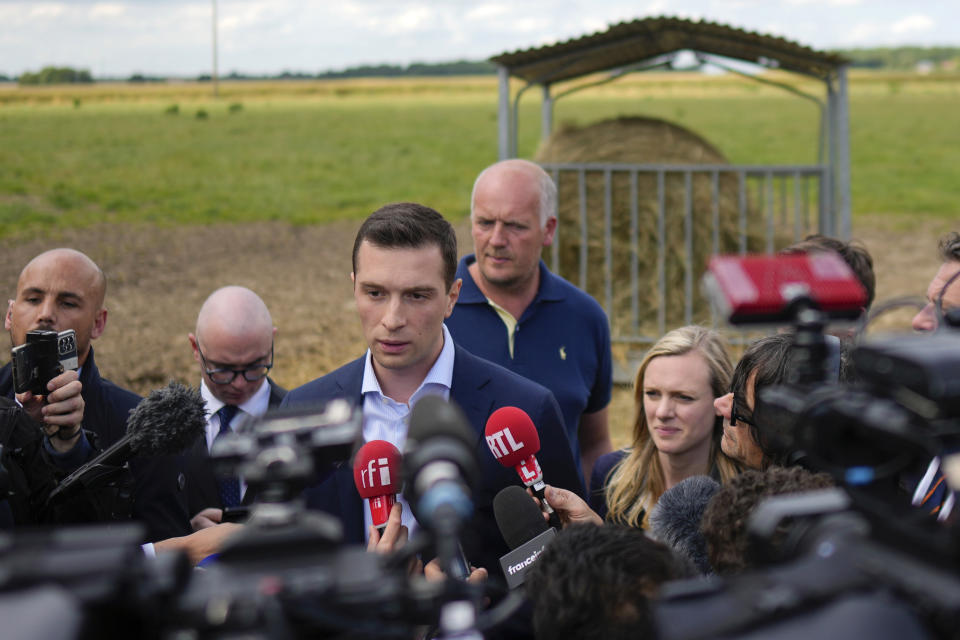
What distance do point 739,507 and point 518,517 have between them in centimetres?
76

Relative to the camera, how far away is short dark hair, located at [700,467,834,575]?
2.55m

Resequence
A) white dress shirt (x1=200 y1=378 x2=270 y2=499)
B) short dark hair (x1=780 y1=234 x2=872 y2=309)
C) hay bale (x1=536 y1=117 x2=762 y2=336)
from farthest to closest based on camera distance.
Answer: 1. hay bale (x1=536 y1=117 x2=762 y2=336)
2. short dark hair (x1=780 y1=234 x2=872 y2=309)
3. white dress shirt (x1=200 y1=378 x2=270 y2=499)

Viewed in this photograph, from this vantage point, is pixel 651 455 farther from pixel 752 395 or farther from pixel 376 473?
pixel 376 473

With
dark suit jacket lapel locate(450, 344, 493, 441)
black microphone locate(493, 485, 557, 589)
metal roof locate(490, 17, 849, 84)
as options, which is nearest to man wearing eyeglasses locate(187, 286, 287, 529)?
dark suit jacket lapel locate(450, 344, 493, 441)

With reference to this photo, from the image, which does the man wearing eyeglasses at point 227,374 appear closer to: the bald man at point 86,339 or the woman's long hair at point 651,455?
the bald man at point 86,339

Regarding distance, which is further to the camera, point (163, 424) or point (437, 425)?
point (163, 424)

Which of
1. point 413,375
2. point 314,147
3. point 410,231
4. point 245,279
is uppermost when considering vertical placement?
point 314,147

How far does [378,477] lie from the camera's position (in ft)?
10.00

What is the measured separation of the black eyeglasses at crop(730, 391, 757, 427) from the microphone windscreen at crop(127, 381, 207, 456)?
6.49ft

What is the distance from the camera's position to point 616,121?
447 inches

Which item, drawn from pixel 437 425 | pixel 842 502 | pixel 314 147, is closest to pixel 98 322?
pixel 437 425

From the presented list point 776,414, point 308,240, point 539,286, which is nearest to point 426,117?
point 308,240

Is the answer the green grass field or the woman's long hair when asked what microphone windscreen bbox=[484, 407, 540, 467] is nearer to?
the woman's long hair

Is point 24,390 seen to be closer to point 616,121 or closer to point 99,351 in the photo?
point 616,121
